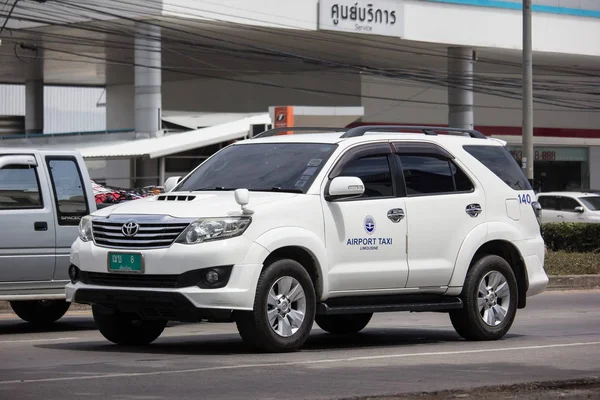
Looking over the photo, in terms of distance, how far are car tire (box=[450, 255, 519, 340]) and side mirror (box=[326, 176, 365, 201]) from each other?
1707 mm

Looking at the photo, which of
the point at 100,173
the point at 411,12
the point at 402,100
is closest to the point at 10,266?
the point at 100,173

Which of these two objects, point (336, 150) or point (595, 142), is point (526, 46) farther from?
point (595, 142)

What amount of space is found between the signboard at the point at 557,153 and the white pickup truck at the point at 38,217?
47806 millimetres

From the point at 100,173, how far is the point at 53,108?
98.4 feet

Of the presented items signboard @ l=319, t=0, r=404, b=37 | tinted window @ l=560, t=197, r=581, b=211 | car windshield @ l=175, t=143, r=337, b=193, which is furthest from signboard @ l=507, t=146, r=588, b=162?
car windshield @ l=175, t=143, r=337, b=193

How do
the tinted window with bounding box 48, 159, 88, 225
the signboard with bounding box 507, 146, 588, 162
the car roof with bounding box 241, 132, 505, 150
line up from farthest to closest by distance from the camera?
1. the signboard with bounding box 507, 146, 588, 162
2. the tinted window with bounding box 48, 159, 88, 225
3. the car roof with bounding box 241, 132, 505, 150

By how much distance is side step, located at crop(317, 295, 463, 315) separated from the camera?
10.7 meters

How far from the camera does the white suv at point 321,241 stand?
995 centimetres

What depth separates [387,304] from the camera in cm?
1112

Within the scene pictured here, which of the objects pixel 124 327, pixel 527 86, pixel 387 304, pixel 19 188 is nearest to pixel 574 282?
pixel 527 86

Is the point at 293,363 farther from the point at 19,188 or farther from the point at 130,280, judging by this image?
the point at 19,188

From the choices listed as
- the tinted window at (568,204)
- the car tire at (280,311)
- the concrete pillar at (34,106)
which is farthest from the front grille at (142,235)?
the concrete pillar at (34,106)

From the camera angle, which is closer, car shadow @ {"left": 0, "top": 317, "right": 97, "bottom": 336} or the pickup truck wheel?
car shadow @ {"left": 0, "top": 317, "right": 97, "bottom": 336}

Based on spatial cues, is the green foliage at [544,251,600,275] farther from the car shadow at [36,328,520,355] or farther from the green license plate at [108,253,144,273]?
the green license plate at [108,253,144,273]
